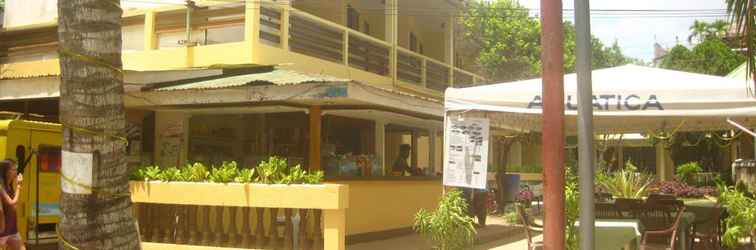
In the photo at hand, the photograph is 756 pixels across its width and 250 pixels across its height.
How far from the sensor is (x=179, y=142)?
13.1m

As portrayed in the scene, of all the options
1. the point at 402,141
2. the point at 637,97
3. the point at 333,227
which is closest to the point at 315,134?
the point at 333,227

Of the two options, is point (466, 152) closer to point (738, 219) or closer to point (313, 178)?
point (313, 178)

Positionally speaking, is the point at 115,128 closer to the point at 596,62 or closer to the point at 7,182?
the point at 7,182

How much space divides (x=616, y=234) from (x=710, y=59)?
27.7 meters

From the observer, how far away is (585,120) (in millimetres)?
5301

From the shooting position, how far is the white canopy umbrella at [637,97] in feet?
23.6

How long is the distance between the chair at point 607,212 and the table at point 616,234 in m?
0.83

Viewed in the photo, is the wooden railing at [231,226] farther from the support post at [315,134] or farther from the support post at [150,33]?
the support post at [150,33]

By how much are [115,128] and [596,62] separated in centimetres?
3407

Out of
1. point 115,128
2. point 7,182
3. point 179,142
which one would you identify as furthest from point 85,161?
point 179,142

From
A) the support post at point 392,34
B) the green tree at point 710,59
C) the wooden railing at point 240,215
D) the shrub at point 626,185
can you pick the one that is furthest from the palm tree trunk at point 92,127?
the green tree at point 710,59

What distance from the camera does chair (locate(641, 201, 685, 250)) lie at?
8156 millimetres

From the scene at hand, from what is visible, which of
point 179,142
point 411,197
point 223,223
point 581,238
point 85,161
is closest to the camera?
point 85,161

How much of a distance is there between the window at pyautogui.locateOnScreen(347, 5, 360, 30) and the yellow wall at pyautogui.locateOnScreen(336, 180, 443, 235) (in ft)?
15.2
